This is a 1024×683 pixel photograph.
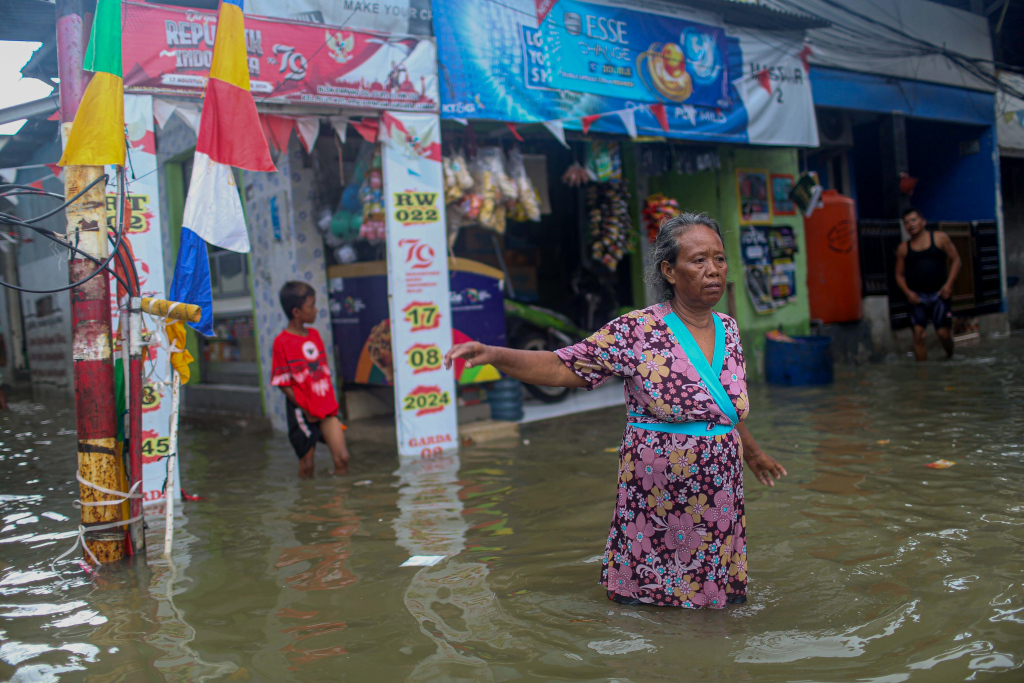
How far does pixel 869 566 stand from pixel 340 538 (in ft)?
8.76

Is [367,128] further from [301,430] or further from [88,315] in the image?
[88,315]

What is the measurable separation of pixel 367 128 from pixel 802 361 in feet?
19.7

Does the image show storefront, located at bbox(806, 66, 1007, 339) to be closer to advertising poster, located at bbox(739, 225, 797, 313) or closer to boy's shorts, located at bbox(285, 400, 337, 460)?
advertising poster, located at bbox(739, 225, 797, 313)

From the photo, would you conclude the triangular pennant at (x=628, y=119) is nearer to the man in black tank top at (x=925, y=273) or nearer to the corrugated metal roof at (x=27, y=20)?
the man in black tank top at (x=925, y=273)

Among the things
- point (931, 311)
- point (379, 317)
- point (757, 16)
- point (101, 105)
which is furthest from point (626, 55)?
point (101, 105)

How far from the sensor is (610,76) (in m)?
8.08

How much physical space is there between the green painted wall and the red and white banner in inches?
196

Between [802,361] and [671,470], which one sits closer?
[671,470]

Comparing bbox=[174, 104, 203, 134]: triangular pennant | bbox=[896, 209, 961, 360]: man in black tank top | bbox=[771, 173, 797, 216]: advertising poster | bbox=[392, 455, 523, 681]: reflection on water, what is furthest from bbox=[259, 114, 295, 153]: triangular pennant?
bbox=[896, 209, 961, 360]: man in black tank top

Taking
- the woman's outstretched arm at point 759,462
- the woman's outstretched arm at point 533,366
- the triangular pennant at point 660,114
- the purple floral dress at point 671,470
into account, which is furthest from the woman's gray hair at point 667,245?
the triangular pennant at point 660,114

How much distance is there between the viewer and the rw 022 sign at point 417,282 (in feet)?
21.5

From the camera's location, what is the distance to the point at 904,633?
2758mm

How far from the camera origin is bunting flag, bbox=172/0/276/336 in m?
4.02

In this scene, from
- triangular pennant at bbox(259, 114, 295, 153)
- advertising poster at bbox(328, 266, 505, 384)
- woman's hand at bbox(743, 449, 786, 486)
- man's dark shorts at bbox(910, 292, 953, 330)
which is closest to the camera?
woman's hand at bbox(743, 449, 786, 486)
